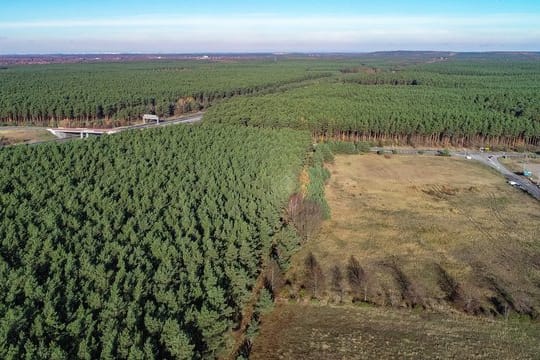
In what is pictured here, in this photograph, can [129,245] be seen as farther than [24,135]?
No

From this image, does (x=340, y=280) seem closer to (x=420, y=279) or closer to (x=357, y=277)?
(x=357, y=277)

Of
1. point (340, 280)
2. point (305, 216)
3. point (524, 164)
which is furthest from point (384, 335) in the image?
point (524, 164)

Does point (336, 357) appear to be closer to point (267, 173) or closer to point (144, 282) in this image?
point (144, 282)

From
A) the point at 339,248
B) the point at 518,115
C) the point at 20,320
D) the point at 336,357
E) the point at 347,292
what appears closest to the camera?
the point at 20,320

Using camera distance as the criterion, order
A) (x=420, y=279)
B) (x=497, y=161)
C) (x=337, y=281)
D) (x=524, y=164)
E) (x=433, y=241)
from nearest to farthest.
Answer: (x=337, y=281), (x=420, y=279), (x=433, y=241), (x=524, y=164), (x=497, y=161)

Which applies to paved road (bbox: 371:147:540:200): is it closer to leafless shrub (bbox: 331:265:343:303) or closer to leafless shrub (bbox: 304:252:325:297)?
leafless shrub (bbox: 331:265:343:303)

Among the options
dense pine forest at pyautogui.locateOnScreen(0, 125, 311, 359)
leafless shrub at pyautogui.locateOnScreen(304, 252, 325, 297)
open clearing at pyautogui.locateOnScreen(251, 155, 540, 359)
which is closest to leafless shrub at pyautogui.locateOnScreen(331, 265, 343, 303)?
open clearing at pyautogui.locateOnScreen(251, 155, 540, 359)

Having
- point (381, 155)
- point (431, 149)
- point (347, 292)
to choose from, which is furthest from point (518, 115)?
point (347, 292)

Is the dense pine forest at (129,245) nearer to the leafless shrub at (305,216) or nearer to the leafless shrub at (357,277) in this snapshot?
the leafless shrub at (305,216)
